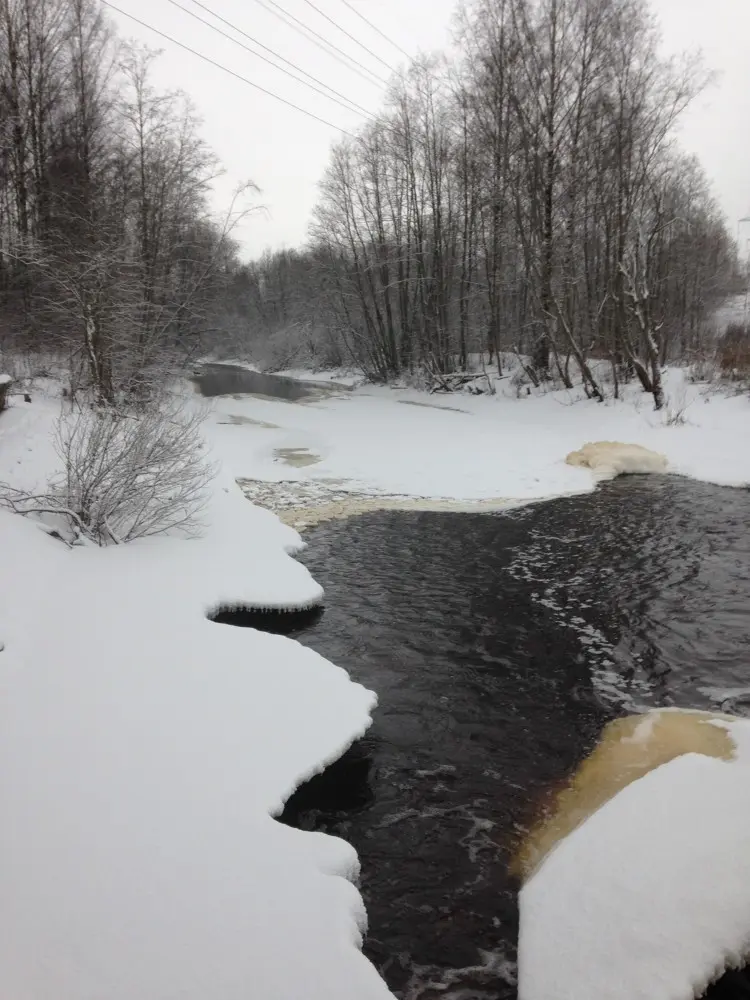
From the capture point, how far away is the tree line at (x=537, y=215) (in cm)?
1744

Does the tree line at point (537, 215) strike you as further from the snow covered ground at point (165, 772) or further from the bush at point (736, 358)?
the snow covered ground at point (165, 772)

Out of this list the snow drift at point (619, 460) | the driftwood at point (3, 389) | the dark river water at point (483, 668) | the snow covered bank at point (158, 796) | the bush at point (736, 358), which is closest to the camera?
the snow covered bank at point (158, 796)

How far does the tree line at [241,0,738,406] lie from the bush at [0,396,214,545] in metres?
13.1

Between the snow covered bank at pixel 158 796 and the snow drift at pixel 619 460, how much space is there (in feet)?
30.5

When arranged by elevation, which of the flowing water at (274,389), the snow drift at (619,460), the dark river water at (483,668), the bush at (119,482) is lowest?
the dark river water at (483,668)

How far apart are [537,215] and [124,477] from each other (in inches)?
677

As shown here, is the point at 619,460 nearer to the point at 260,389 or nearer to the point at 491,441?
the point at 491,441

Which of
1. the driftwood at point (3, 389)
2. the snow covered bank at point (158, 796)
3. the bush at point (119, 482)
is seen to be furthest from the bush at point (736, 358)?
the driftwood at point (3, 389)

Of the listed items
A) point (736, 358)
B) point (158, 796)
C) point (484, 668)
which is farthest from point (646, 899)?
point (736, 358)

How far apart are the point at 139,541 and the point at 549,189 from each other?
17900 millimetres

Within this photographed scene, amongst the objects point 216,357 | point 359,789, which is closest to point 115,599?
point 359,789

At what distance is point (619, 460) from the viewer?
13461 mm

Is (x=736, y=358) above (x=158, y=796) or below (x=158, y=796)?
above

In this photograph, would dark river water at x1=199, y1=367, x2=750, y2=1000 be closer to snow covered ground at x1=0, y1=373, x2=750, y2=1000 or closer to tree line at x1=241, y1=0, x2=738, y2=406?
snow covered ground at x1=0, y1=373, x2=750, y2=1000
